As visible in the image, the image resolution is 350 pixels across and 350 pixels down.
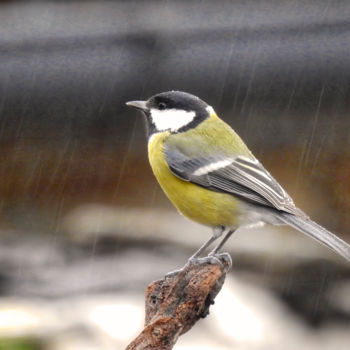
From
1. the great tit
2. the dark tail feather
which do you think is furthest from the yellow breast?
the dark tail feather

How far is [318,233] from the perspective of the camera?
75.2 inches

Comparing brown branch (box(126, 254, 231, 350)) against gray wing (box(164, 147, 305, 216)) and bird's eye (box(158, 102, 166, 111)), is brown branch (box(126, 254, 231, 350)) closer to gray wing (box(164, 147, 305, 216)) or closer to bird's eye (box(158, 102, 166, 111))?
gray wing (box(164, 147, 305, 216))

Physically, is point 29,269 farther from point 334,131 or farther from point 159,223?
point 334,131

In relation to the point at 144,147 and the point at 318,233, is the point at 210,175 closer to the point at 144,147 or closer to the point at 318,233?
the point at 318,233

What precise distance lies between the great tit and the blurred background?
1181mm

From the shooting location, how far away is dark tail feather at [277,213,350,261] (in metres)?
1.80

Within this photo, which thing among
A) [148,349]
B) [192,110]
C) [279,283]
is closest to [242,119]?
[279,283]

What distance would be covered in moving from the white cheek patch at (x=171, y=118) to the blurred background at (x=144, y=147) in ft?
3.84

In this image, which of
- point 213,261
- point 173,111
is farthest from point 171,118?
point 213,261

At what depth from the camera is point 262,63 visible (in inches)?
152

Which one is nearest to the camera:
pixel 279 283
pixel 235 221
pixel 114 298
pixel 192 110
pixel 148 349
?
pixel 148 349

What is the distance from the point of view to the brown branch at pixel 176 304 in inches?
56.6

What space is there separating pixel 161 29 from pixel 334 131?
1088mm

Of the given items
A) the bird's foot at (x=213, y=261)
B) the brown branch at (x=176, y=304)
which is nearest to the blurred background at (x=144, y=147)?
the bird's foot at (x=213, y=261)
